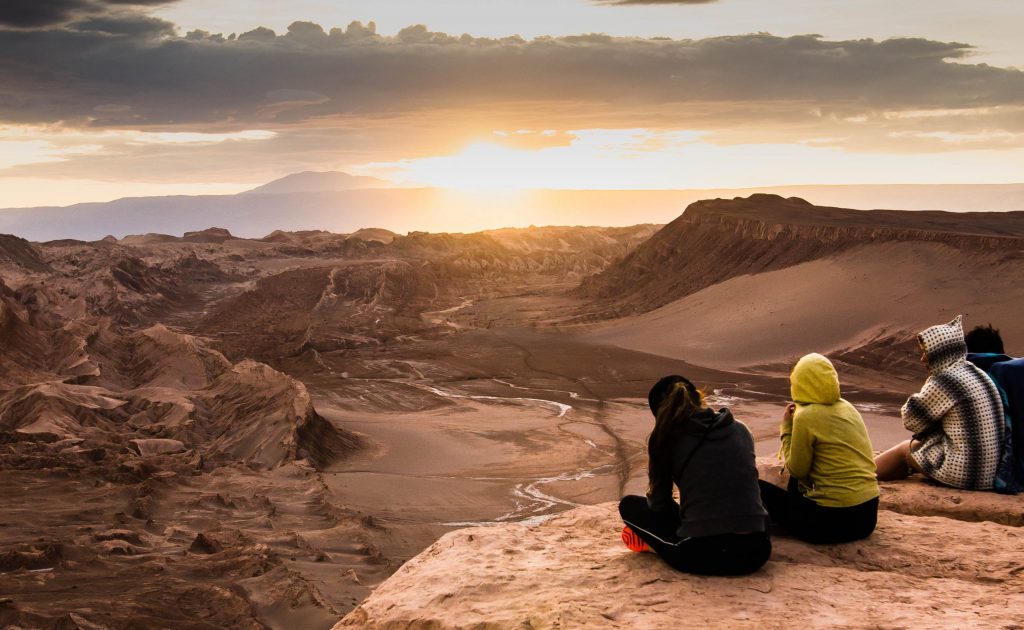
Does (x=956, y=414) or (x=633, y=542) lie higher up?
A: (x=956, y=414)

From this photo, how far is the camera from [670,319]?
37.2m

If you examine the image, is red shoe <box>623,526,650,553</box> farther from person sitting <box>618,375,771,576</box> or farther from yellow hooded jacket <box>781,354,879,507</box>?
yellow hooded jacket <box>781,354,879,507</box>

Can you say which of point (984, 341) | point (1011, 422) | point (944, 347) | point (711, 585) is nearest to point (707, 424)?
point (711, 585)

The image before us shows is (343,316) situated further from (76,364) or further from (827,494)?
(827,494)

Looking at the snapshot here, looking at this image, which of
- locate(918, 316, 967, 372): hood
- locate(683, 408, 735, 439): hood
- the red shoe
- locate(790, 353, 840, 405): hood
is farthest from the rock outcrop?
locate(683, 408, 735, 439): hood

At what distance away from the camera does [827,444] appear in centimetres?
509

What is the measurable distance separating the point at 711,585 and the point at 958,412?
244cm

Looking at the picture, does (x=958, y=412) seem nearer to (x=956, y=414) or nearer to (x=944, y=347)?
(x=956, y=414)

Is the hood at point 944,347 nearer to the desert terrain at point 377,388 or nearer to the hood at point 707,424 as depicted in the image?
the desert terrain at point 377,388

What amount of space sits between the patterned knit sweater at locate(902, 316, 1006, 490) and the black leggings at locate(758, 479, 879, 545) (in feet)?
3.79

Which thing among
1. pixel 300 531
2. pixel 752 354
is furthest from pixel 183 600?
pixel 752 354

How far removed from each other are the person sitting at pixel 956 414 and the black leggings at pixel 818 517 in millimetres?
1196

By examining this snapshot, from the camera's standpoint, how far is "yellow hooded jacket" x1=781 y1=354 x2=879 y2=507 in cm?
505

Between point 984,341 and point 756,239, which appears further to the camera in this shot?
point 756,239
